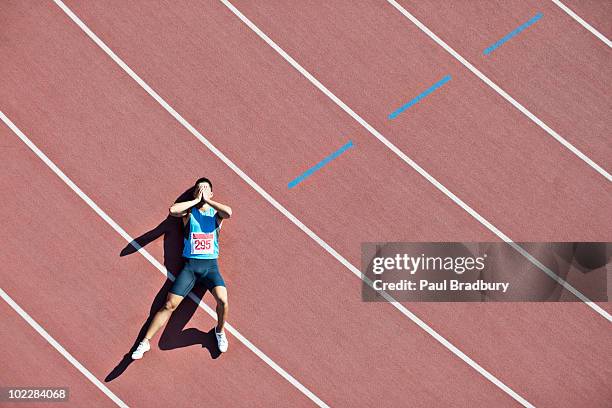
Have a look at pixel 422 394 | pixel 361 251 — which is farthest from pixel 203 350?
pixel 422 394

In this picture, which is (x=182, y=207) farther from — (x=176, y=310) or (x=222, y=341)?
(x=222, y=341)

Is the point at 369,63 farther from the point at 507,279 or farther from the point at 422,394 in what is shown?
the point at 422,394

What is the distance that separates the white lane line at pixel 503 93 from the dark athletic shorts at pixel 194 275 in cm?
394

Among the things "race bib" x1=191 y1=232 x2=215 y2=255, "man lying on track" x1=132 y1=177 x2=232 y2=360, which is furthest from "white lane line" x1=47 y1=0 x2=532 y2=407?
"race bib" x1=191 y1=232 x2=215 y2=255

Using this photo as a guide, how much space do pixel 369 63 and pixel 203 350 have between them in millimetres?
4143

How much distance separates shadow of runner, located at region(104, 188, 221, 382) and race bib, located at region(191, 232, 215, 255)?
357 mm

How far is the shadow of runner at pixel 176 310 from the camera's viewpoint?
6.14 m

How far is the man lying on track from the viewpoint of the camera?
5898 millimetres

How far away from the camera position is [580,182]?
245 inches

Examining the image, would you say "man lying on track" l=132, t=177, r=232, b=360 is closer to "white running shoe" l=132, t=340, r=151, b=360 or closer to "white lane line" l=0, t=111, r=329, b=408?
"white running shoe" l=132, t=340, r=151, b=360

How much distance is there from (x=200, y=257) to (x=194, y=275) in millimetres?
234

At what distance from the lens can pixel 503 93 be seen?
6.28 meters

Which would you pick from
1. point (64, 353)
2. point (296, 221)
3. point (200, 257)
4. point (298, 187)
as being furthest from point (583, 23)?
point (64, 353)

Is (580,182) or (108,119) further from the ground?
(580,182)
